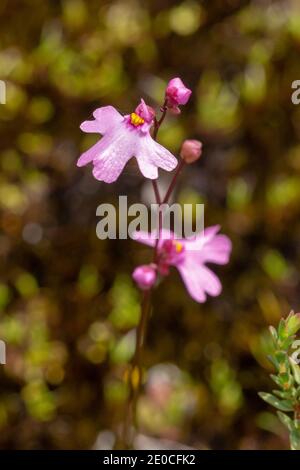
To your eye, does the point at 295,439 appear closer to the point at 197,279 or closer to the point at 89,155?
the point at 197,279

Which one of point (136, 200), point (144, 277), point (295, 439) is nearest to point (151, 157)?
point (144, 277)

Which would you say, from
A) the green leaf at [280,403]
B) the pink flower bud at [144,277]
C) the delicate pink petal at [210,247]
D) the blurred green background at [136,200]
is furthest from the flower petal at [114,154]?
the blurred green background at [136,200]

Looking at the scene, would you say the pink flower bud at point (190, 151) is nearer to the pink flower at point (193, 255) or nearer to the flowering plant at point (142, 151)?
the flowering plant at point (142, 151)

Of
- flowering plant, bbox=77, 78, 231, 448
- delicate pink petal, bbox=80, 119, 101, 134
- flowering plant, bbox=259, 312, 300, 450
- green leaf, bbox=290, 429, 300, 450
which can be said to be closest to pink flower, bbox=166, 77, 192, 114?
flowering plant, bbox=77, 78, 231, 448

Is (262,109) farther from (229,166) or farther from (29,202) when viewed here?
(29,202)
